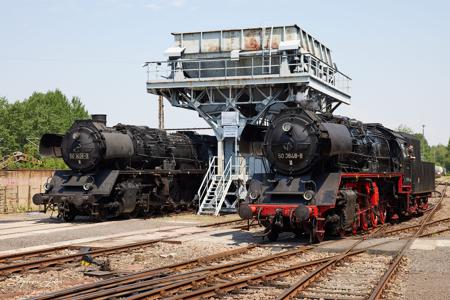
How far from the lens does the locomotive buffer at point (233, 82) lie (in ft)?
81.8

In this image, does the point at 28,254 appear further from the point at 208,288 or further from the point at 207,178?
the point at 207,178

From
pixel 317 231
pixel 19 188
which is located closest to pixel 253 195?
pixel 317 231

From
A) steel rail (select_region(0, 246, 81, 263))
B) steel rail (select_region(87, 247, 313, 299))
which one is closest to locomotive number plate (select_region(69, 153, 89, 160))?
steel rail (select_region(0, 246, 81, 263))

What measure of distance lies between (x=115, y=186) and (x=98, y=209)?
1035 mm

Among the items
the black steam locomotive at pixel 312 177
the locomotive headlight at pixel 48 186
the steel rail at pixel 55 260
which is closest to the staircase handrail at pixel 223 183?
the locomotive headlight at pixel 48 186

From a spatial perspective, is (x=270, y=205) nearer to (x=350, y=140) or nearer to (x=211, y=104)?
(x=350, y=140)

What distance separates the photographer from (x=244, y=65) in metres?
26.2

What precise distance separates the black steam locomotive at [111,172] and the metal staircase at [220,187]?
1.16m

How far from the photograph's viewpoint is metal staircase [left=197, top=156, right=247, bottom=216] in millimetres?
24406

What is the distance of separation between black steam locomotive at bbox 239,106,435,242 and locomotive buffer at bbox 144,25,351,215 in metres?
7.69

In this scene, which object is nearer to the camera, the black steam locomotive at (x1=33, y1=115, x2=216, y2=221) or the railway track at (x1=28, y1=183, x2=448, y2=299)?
the railway track at (x1=28, y1=183, x2=448, y2=299)

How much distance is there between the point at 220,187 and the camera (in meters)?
25.2

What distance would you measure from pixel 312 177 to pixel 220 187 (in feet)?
33.8

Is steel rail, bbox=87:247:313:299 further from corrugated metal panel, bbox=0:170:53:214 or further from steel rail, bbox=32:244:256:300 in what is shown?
corrugated metal panel, bbox=0:170:53:214
